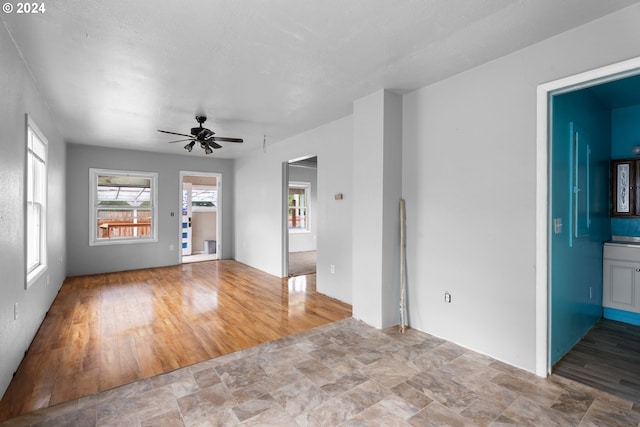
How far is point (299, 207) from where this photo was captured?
31.2 feet

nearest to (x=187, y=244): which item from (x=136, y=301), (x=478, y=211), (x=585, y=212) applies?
(x=136, y=301)

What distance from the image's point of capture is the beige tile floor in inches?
74.8

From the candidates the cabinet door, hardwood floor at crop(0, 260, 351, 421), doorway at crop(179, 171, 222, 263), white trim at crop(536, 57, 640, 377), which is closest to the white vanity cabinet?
the cabinet door

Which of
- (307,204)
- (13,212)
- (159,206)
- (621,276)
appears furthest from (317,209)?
(307,204)

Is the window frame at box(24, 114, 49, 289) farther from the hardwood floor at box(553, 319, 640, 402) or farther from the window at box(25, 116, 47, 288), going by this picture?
the hardwood floor at box(553, 319, 640, 402)

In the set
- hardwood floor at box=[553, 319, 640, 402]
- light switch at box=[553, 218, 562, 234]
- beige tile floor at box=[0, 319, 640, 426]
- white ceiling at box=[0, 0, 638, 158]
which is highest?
white ceiling at box=[0, 0, 638, 158]

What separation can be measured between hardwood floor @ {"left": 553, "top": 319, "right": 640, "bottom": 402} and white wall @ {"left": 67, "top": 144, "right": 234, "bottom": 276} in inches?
270

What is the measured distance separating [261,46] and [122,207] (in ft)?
18.6

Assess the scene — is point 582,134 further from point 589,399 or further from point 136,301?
point 136,301

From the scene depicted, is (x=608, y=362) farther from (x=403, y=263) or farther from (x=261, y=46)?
(x=261, y=46)

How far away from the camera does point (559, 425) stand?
184 centimetres

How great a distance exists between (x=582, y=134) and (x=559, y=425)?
2.53m

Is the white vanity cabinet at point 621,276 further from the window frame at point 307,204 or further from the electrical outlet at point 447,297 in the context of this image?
the window frame at point 307,204

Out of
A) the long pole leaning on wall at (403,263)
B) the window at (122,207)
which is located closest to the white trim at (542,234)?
the long pole leaning on wall at (403,263)
